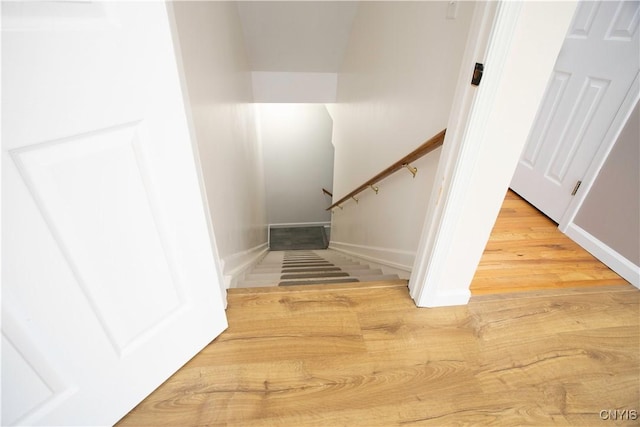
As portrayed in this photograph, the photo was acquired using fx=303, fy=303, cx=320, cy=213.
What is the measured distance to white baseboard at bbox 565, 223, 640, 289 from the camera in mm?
1641

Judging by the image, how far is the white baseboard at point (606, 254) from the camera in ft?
5.38

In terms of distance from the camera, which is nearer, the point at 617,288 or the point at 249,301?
the point at 249,301

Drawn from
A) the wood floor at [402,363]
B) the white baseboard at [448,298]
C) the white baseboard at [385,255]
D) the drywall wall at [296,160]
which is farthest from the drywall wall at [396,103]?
the drywall wall at [296,160]

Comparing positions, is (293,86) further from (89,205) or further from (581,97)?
(89,205)

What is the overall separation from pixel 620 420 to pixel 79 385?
1.73 meters

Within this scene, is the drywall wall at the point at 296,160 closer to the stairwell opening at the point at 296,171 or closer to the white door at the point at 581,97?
the stairwell opening at the point at 296,171

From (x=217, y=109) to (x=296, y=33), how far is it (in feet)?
6.32

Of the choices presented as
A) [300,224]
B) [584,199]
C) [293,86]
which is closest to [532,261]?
[584,199]

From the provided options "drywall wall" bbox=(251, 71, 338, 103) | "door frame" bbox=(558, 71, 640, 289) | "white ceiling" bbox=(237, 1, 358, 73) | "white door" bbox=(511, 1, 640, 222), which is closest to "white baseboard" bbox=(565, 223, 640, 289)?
"door frame" bbox=(558, 71, 640, 289)

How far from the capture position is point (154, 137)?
0.77 metres

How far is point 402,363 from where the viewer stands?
118 cm

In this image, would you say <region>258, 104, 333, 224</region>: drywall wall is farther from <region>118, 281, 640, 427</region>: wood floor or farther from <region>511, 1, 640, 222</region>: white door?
<region>118, 281, 640, 427</region>: wood floor

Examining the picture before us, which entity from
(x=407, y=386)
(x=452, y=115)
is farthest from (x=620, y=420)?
(x=452, y=115)

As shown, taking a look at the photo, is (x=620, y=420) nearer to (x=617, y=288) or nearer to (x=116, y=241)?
(x=617, y=288)
